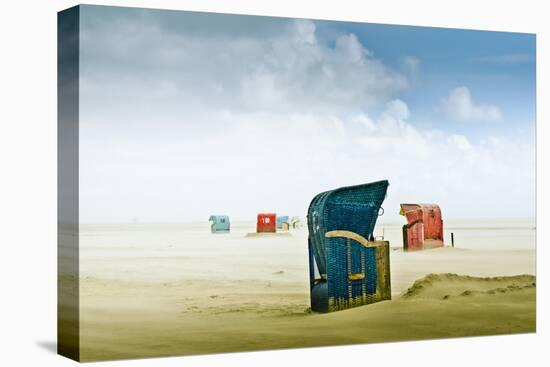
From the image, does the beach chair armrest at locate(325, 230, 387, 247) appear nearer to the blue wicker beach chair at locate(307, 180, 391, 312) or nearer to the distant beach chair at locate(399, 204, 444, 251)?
the blue wicker beach chair at locate(307, 180, 391, 312)

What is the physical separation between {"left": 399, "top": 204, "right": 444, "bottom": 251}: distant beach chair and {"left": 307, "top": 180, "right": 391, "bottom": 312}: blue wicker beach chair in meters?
0.36

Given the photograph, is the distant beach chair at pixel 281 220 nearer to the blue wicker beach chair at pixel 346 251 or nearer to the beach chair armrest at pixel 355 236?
the blue wicker beach chair at pixel 346 251

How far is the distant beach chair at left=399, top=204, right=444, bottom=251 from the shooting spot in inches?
525

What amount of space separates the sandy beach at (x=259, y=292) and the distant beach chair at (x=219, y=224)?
0.07m

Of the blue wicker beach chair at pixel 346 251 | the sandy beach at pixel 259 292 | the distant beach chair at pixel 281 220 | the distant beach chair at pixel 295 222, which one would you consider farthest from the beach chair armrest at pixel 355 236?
the distant beach chair at pixel 281 220

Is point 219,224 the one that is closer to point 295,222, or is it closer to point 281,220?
point 281,220

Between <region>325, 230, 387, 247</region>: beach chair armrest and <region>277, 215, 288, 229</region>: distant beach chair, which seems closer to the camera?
<region>277, 215, 288, 229</region>: distant beach chair

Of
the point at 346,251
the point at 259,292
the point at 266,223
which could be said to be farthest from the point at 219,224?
the point at 346,251

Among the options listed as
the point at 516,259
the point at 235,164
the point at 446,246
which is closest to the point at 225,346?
the point at 235,164

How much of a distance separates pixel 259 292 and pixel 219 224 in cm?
88

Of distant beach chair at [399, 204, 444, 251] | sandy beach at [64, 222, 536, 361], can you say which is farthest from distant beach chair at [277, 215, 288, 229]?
distant beach chair at [399, 204, 444, 251]

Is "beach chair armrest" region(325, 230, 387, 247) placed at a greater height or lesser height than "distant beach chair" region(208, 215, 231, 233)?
lesser

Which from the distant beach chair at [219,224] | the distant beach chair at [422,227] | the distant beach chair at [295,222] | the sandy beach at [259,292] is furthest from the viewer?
the distant beach chair at [422,227]

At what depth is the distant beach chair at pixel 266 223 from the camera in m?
12.7
